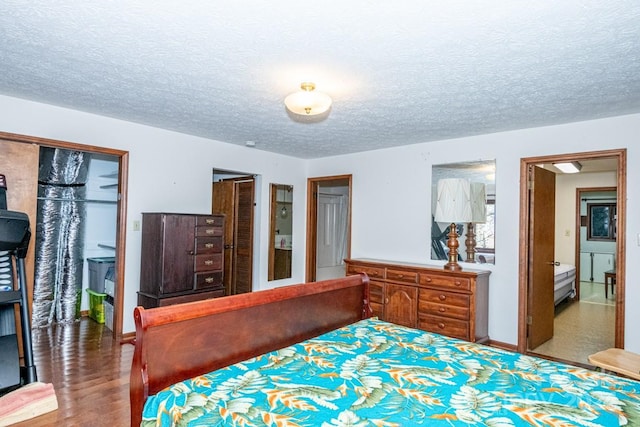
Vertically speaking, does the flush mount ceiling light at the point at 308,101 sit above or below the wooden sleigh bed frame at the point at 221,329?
above

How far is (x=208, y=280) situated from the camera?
13.3ft

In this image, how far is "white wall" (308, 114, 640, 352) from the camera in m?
3.30

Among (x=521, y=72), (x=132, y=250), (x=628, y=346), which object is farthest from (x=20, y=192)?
(x=628, y=346)

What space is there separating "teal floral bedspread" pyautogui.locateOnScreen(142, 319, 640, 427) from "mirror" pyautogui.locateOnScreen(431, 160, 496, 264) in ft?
7.76

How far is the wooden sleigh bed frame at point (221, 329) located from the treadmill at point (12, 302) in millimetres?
1549

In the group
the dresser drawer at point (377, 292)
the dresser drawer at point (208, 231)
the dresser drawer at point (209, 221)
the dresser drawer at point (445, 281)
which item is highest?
the dresser drawer at point (209, 221)

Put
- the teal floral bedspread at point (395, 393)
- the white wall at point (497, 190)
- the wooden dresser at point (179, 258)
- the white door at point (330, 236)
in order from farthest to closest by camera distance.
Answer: the white door at point (330, 236)
the wooden dresser at point (179, 258)
the white wall at point (497, 190)
the teal floral bedspread at point (395, 393)

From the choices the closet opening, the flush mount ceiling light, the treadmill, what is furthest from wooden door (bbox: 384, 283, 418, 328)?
the treadmill

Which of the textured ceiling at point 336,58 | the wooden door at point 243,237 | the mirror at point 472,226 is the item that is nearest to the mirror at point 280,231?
the wooden door at point 243,237

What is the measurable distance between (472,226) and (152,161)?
11.9 feet

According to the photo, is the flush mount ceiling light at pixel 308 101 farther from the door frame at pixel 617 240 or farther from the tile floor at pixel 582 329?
the tile floor at pixel 582 329

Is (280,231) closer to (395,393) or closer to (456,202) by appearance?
(456,202)

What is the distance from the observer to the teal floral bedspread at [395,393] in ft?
4.29

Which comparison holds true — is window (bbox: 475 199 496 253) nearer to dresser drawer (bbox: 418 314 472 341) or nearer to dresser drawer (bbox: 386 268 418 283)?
dresser drawer (bbox: 386 268 418 283)
